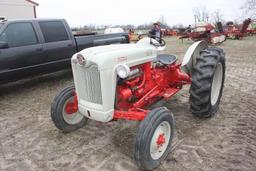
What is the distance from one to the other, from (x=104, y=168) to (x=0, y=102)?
12.2ft

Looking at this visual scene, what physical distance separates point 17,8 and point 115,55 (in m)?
24.4

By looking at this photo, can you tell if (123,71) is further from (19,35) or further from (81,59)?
(19,35)

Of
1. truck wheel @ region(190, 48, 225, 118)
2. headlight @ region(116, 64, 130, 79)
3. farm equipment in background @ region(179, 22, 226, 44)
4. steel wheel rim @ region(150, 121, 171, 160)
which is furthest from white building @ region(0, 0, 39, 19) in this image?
steel wheel rim @ region(150, 121, 171, 160)

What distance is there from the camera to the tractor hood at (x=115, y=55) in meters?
2.98

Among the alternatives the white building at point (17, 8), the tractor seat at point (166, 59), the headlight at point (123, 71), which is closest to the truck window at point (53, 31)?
the tractor seat at point (166, 59)

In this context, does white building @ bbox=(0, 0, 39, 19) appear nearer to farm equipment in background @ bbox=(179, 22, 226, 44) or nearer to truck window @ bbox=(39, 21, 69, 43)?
farm equipment in background @ bbox=(179, 22, 226, 44)

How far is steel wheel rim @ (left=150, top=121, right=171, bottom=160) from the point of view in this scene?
297 centimetres

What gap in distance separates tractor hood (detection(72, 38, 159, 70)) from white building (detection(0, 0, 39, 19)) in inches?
876

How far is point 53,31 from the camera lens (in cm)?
663

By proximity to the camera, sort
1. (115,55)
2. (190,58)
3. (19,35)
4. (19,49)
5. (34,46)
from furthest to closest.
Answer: (34,46) < (19,35) < (19,49) < (190,58) < (115,55)

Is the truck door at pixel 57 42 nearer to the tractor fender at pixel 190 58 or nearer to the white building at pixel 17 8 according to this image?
the tractor fender at pixel 190 58

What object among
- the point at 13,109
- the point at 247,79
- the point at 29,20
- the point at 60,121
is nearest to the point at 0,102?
the point at 13,109

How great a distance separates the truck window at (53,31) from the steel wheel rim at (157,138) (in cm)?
443

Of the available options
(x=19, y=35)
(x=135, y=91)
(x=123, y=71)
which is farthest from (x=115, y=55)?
(x=19, y=35)
